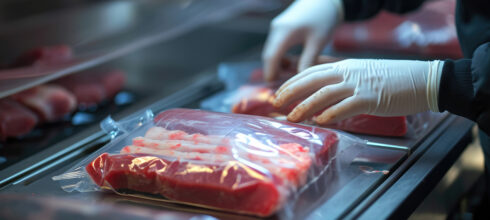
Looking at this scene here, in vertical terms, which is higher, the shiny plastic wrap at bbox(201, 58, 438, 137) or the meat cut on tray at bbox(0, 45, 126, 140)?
the meat cut on tray at bbox(0, 45, 126, 140)

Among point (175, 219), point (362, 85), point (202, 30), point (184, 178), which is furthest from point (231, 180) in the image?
point (202, 30)

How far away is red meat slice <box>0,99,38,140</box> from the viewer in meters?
1.50

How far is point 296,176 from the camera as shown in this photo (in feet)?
3.26

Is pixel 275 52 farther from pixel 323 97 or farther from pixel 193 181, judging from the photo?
pixel 193 181

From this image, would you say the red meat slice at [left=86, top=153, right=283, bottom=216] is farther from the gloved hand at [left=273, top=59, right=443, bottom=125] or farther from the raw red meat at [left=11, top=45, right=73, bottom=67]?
the raw red meat at [left=11, top=45, right=73, bottom=67]

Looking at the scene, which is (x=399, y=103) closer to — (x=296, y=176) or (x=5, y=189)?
(x=296, y=176)

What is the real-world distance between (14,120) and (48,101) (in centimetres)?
16

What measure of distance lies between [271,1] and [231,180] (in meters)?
1.98

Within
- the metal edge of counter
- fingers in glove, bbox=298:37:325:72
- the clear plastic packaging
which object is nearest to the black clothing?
the metal edge of counter

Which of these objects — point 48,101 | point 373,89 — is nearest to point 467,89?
point 373,89

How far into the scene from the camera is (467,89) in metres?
1.17

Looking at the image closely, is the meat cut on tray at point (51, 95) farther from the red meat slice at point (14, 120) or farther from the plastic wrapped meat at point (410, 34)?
the plastic wrapped meat at point (410, 34)

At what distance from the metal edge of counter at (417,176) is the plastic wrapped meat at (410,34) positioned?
2.22 ft

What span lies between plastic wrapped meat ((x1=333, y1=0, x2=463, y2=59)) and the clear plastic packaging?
109 centimetres
